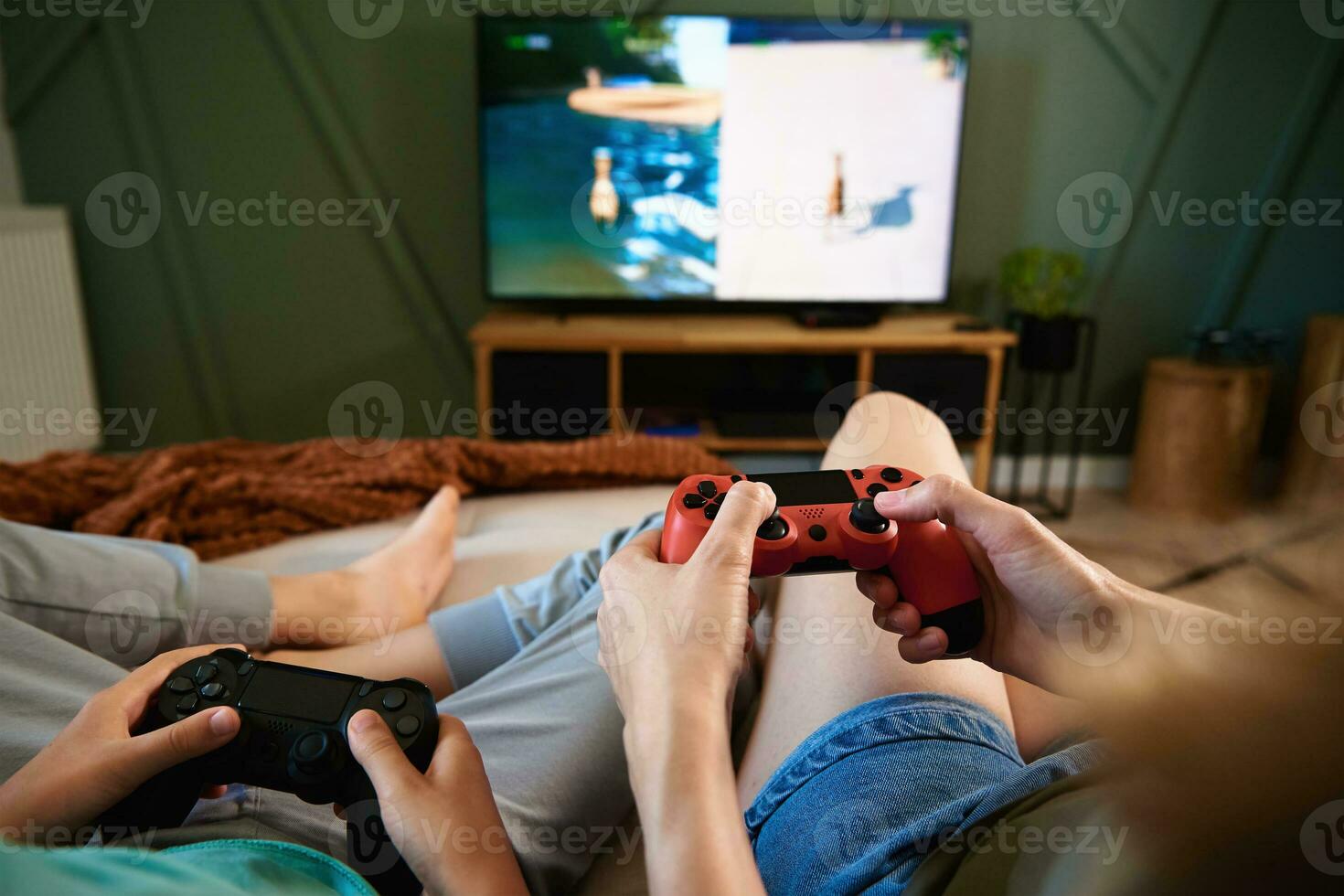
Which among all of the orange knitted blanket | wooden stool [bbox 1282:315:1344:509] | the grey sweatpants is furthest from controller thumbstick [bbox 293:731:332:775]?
wooden stool [bbox 1282:315:1344:509]

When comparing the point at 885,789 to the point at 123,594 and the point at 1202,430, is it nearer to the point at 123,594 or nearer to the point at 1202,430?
the point at 123,594

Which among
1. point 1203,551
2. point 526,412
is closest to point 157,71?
point 526,412

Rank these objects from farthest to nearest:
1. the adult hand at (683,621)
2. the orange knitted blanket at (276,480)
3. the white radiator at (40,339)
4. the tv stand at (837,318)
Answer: the tv stand at (837,318) < the white radiator at (40,339) < the orange knitted blanket at (276,480) < the adult hand at (683,621)

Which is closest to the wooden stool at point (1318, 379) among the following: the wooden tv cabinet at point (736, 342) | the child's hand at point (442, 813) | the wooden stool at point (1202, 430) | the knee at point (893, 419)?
the wooden stool at point (1202, 430)

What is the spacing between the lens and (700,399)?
2.74 metres

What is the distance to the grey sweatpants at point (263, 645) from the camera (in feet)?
2.10

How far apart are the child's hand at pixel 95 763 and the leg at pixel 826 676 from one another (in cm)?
42

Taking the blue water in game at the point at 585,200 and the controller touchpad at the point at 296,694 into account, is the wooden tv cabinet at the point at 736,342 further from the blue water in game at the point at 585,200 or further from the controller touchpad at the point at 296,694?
the controller touchpad at the point at 296,694

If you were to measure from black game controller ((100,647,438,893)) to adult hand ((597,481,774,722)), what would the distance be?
0.44 feet

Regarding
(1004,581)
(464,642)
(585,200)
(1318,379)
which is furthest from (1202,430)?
(464,642)

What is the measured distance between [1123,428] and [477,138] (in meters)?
2.17

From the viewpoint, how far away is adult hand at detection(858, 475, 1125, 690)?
633mm

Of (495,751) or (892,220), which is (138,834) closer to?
(495,751)

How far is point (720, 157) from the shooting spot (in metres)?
2.41
